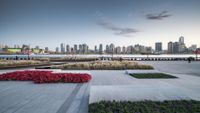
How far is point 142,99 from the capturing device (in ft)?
Result: 15.6

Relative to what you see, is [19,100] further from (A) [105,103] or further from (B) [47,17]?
(B) [47,17]

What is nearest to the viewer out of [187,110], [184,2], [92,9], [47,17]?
[187,110]

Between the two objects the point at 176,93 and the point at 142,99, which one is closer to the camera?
the point at 142,99

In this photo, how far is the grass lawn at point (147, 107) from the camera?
12.9 feet

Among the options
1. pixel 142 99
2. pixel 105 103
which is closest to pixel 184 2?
pixel 142 99

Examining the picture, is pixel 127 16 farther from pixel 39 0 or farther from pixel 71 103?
pixel 71 103

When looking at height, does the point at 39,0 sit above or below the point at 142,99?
above

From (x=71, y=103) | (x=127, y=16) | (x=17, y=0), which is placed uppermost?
(x=17, y=0)

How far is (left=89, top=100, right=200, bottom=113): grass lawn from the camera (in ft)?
12.9

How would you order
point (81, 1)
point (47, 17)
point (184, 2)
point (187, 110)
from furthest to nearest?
point (47, 17) → point (81, 1) → point (184, 2) → point (187, 110)

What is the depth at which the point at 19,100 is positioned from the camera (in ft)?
16.7

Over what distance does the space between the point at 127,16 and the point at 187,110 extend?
57.1 ft

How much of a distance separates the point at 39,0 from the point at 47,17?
19.8 feet

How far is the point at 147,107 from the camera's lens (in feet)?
13.4
